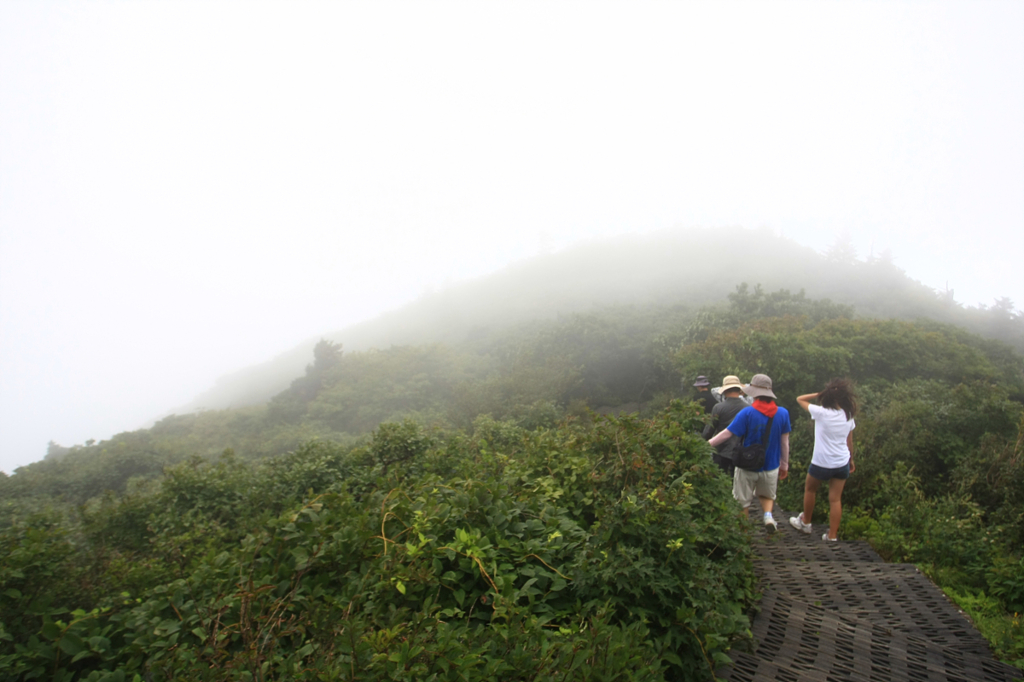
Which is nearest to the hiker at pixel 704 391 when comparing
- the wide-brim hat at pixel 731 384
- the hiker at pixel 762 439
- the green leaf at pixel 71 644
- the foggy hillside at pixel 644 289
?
the wide-brim hat at pixel 731 384

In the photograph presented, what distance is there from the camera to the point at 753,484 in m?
4.68

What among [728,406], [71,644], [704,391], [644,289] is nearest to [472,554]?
[71,644]

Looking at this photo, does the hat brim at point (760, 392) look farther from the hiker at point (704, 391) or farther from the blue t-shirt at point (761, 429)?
the hiker at point (704, 391)

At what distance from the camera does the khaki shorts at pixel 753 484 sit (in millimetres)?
4629

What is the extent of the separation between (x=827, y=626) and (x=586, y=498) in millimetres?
1415

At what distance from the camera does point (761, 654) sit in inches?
90.4

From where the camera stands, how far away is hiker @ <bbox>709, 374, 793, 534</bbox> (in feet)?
14.6

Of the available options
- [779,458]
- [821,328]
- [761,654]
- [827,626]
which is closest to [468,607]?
[761,654]

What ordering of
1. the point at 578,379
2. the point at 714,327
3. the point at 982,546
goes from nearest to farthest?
the point at 982,546 → the point at 714,327 → the point at 578,379

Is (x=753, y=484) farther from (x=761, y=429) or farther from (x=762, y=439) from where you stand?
(x=761, y=429)

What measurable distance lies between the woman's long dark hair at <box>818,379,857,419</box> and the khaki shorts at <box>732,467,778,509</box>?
0.84 meters

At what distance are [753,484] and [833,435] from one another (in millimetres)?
889

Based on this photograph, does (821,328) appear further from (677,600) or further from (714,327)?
(677,600)

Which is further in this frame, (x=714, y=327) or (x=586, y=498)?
(x=714, y=327)
